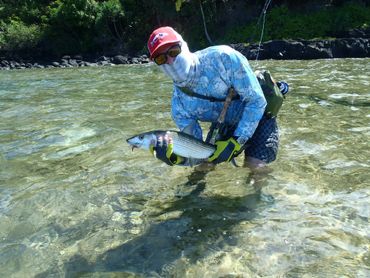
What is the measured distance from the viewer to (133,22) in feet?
129

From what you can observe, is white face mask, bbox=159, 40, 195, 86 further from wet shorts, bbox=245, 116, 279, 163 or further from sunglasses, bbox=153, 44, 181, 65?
wet shorts, bbox=245, 116, 279, 163

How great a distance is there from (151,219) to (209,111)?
1391mm

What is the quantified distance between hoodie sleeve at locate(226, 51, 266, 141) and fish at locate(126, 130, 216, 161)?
0.40 metres

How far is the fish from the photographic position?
4.17 meters

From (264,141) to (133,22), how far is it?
3639 centimetres

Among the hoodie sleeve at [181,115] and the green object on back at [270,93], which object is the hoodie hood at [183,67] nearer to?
the hoodie sleeve at [181,115]

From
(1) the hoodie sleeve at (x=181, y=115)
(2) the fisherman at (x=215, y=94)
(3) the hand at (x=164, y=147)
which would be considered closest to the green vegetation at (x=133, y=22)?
(2) the fisherman at (x=215, y=94)

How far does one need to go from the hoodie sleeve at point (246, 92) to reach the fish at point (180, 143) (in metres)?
0.40

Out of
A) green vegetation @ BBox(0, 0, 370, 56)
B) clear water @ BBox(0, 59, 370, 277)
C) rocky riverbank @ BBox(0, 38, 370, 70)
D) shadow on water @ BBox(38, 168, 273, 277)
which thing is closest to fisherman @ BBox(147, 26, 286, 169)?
shadow on water @ BBox(38, 168, 273, 277)

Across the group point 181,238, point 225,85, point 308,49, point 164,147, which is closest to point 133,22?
point 308,49

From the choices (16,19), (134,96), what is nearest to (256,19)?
(134,96)

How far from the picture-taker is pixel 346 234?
13.7 feet

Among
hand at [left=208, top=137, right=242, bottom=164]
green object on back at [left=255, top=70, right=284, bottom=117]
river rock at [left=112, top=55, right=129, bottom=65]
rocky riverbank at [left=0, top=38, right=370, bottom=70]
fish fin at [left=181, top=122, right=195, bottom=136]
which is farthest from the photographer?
river rock at [left=112, top=55, right=129, bottom=65]

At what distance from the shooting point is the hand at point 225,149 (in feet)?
14.8
